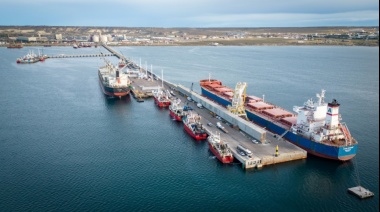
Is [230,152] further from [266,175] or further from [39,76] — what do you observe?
[39,76]

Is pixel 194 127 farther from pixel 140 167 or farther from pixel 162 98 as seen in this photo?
pixel 162 98

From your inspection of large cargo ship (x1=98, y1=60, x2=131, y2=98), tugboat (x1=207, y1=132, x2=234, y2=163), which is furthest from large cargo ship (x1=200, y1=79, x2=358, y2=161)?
large cargo ship (x1=98, y1=60, x2=131, y2=98)

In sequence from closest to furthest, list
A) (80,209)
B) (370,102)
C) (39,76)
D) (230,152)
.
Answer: (80,209), (230,152), (370,102), (39,76)

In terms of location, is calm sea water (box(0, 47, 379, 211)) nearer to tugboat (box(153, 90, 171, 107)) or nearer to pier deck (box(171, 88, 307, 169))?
pier deck (box(171, 88, 307, 169))

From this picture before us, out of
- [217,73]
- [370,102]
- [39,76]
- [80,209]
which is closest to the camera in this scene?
[80,209]

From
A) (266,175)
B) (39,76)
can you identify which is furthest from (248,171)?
(39,76)

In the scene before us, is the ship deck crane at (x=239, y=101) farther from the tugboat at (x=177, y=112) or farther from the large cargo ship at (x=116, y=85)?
the large cargo ship at (x=116, y=85)
